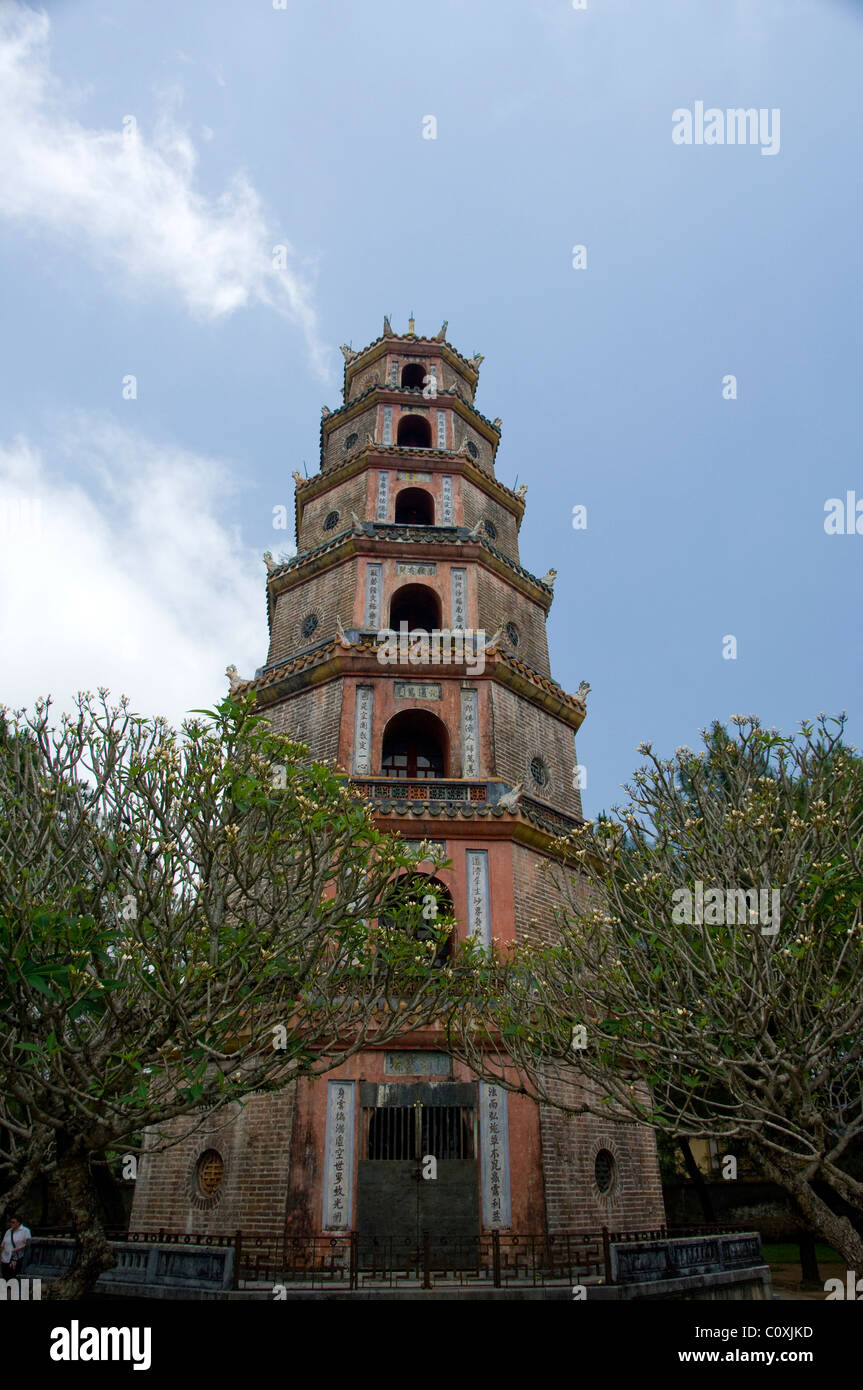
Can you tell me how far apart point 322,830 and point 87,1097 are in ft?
12.7

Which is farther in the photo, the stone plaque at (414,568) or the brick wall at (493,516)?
the brick wall at (493,516)

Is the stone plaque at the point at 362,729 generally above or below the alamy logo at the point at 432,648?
below

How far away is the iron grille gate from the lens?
1342cm

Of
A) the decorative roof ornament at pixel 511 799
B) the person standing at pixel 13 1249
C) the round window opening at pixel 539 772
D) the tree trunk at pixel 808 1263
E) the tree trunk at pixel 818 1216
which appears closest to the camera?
the tree trunk at pixel 818 1216

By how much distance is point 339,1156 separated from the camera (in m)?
14.0

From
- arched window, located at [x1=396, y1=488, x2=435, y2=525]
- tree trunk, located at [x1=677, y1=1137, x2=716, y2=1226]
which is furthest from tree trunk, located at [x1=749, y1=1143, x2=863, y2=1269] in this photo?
arched window, located at [x1=396, y1=488, x2=435, y2=525]

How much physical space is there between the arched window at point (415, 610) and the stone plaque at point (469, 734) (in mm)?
3095

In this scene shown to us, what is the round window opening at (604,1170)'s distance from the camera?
15258 millimetres

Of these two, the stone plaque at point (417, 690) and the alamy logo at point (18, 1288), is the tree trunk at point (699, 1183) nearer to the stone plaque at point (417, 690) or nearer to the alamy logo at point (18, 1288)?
the stone plaque at point (417, 690)

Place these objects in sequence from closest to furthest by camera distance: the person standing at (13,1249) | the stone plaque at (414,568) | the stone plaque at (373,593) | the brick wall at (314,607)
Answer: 1. the person standing at (13,1249)
2. the stone plaque at (373,593)
3. the brick wall at (314,607)
4. the stone plaque at (414,568)

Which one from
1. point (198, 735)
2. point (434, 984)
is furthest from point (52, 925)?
point (434, 984)

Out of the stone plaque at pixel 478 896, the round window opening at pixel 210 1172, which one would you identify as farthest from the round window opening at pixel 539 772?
the round window opening at pixel 210 1172

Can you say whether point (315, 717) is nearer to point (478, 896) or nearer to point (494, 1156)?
point (478, 896)
